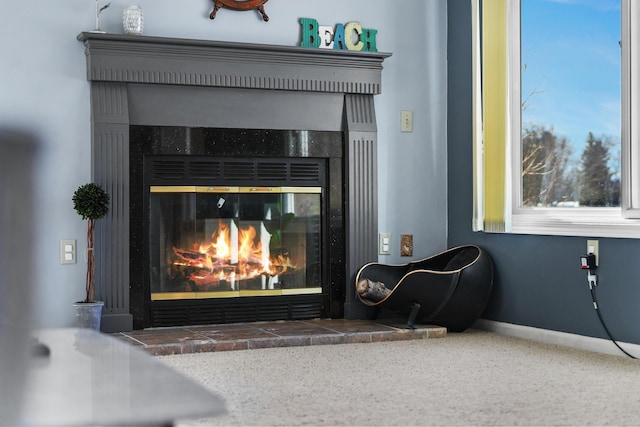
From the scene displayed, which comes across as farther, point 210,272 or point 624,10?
point 210,272

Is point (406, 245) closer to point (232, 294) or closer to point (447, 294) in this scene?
point (447, 294)

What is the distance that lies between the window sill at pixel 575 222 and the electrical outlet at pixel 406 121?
3.28 feet

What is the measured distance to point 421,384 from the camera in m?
3.91

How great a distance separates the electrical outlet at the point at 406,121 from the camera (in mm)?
5980

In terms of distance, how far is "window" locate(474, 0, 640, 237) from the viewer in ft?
15.4

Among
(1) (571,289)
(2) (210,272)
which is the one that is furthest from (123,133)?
(1) (571,289)

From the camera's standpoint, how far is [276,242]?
5.66m

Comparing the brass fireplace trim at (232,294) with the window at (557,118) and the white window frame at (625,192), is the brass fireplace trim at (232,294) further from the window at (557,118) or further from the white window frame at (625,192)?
the white window frame at (625,192)

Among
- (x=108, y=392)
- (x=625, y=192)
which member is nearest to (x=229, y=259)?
(x=625, y=192)

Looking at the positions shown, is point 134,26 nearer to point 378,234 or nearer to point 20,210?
point 20,210

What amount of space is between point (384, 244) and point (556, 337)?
1.35m

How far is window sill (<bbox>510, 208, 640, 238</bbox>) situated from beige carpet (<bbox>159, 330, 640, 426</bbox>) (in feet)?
2.17

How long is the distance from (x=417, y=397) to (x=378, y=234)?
7.63ft

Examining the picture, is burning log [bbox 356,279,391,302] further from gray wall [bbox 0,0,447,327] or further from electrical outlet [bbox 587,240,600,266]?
electrical outlet [bbox 587,240,600,266]
